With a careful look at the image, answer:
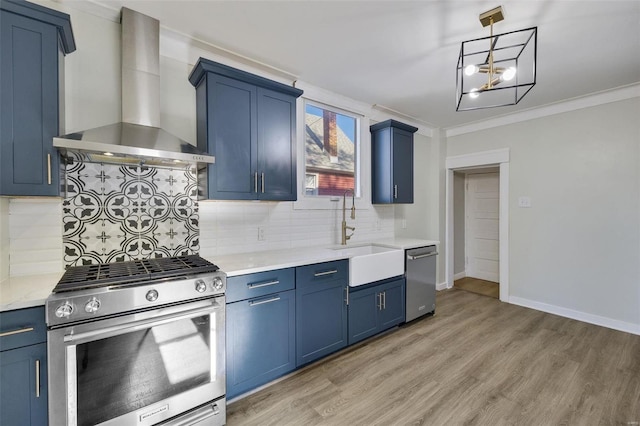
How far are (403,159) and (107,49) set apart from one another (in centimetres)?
316

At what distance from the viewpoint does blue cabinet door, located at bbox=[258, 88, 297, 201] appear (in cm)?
232

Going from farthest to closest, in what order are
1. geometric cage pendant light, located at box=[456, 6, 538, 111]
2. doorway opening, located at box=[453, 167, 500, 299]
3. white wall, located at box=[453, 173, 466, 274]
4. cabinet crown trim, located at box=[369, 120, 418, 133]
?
white wall, located at box=[453, 173, 466, 274] → doorway opening, located at box=[453, 167, 500, 299] → cabinet crown trim, located at box=[369, 120, 418, 133] → geometric cage pendant light, located at box=[456, 6, 538, 111]

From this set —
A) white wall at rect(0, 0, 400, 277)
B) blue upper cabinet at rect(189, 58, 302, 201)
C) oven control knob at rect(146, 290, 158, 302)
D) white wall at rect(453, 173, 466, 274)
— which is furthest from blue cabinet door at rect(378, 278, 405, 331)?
white wall at rect(453, 173, 466, 274)

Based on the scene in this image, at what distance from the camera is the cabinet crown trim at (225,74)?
2029mm

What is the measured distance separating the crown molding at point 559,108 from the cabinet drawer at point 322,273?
10.9 ft

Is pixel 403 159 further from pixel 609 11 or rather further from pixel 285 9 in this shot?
pixel 285 9

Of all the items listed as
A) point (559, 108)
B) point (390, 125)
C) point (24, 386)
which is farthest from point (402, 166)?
point (24, 386)

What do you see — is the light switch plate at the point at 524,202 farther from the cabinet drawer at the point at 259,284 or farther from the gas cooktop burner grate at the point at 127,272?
the gas cooktop burner grate at the point at 127,272

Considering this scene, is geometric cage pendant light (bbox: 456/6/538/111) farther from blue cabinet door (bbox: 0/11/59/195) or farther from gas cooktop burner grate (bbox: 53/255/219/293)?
blue cabinet door (bbox: 0/11/59/195)

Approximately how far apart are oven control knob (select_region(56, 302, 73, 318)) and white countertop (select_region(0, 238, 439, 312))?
8 centimetres

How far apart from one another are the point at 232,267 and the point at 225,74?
147 cm

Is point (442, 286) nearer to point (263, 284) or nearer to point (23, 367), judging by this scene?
point (263, 284)

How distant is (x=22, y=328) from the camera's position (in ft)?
4.09

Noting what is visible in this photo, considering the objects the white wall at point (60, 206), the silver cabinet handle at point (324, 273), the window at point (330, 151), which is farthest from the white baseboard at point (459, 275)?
the silver cabinet handle at point (324, 273)
